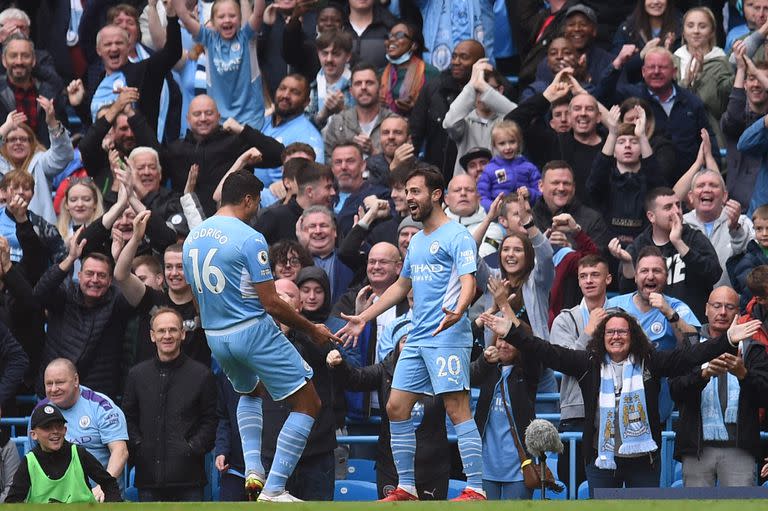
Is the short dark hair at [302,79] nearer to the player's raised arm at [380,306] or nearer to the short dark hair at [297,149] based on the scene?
the short dark hair at [297,149]

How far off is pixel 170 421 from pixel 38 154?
4878 mm

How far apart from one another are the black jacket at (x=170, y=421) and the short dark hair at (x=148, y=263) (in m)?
1.75

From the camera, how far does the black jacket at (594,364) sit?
12188 mm

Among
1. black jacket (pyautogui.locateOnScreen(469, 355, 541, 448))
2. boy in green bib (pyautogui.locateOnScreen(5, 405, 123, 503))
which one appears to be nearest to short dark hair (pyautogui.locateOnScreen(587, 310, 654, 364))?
black jacket (pyautogui.locateOnScreen(469, 355, 541, 448))

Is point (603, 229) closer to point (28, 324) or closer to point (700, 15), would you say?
point (700, 15)

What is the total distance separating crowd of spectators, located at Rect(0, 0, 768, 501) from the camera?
12.4m

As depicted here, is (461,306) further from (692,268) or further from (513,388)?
(692,268)

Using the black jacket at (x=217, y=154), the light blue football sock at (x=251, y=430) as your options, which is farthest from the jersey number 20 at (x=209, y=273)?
the black jacket at (x=217, y=154)

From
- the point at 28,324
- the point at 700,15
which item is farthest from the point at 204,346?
the point at 700,15

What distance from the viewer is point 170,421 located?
42.5 feet

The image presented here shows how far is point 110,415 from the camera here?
13.0 meters

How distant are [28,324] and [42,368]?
0.64 metres

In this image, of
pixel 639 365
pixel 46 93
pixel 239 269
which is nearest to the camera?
pixel 239 269

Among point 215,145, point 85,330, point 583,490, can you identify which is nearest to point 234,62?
point 215,145
